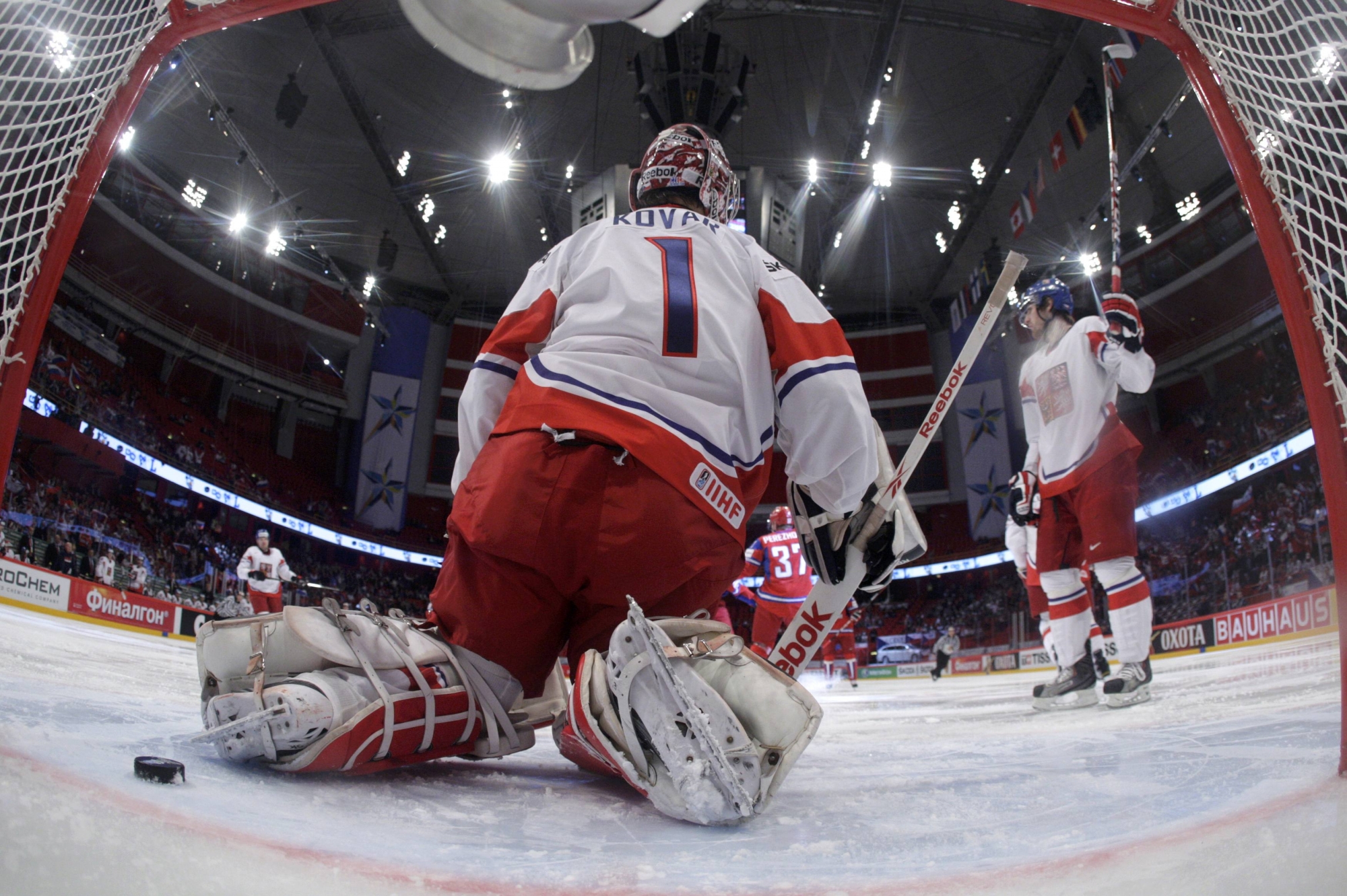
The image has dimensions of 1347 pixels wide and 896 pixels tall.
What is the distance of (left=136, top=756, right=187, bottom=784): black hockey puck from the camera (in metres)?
0.78

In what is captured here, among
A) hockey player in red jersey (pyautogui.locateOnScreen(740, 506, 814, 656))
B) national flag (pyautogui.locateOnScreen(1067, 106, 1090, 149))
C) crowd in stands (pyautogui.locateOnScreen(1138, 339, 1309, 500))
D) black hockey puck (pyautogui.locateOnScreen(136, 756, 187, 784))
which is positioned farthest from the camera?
crowd in stands (pyautogui.locateOnScreen(1138, 339, 1309, 500))

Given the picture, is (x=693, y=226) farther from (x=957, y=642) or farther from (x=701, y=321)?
(x=957, y=642)

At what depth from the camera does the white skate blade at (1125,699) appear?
2.37 meters

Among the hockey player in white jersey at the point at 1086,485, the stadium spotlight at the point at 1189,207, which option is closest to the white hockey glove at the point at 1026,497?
the hockey player in white jersey at the point at 1086,485

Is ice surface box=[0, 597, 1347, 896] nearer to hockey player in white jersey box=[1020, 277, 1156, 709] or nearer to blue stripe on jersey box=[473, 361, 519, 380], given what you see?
blue stripe on jersey box=[473, 361, 519, 380]

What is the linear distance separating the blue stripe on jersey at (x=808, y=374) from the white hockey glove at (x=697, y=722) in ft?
1.50

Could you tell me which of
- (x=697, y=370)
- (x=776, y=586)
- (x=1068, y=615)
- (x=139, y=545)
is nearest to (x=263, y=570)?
(x=776, y=586)

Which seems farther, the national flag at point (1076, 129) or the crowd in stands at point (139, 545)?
the crowd in stands at point (139, 545)

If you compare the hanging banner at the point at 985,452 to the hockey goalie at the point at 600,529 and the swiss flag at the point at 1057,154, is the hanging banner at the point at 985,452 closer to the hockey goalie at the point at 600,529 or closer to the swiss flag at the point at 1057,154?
the swiss flag at the point at 1057,154

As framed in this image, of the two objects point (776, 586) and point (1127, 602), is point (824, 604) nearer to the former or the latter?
point (1127, 602)

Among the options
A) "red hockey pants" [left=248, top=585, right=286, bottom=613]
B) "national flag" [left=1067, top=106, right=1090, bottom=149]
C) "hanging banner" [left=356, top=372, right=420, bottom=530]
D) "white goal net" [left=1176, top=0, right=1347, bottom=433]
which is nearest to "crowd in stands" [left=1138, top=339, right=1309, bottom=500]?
"national flag" [left=1067, top=106, right=1090, bottom=149]

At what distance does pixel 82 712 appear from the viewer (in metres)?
1.21

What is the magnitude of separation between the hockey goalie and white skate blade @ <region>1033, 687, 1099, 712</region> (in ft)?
5.52

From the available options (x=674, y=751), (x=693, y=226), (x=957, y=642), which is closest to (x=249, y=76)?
(x=693, y=226)
